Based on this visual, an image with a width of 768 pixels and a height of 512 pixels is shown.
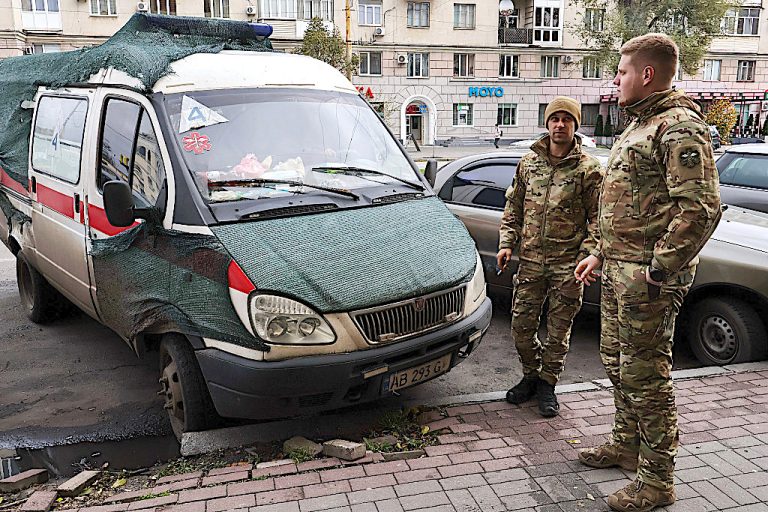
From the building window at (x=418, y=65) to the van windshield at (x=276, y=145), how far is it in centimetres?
3660

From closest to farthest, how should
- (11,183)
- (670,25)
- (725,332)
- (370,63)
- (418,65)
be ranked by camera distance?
(725,332) → (11,183) → (670,25) → (370,63) → (418,65)

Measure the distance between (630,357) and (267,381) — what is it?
1825 mm

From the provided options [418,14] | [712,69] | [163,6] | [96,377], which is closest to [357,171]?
[96,377]

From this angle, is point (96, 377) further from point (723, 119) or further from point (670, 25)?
point (670, 25)

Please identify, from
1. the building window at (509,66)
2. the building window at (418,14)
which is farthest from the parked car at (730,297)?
the building window at (509,66)

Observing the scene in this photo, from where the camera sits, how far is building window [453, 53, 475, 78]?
40750mm

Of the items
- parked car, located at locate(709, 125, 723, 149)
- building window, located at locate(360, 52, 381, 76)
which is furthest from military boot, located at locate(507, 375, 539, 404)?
building window, located at locate(360, 52, 381, 76)

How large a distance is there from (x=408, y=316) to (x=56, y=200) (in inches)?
132

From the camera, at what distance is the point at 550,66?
42531 millimetres

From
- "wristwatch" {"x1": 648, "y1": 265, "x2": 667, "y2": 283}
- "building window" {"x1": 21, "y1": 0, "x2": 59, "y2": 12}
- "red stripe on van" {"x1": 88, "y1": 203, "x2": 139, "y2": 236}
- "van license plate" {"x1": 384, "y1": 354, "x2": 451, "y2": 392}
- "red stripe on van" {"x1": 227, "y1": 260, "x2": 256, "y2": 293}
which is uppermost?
"building window" {"x1": 21, "y1": 0, "x2": 59, "y2": 12}

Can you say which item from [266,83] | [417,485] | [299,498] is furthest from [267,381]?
[266,83]

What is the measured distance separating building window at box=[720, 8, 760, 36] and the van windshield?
152 ft

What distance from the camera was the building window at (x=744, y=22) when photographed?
43.4 m

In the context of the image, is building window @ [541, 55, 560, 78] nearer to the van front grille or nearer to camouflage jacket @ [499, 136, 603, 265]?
camouflage jacket @ [499, 136, 603, 265]
